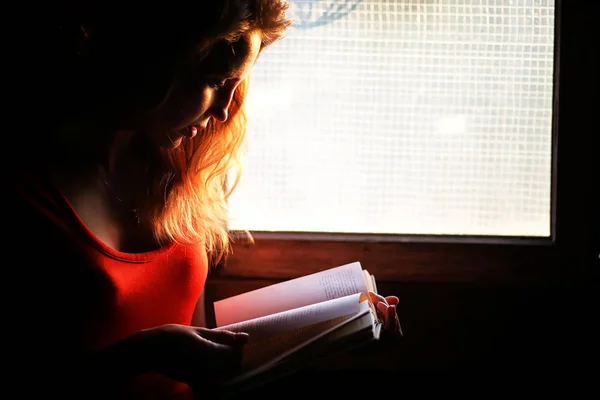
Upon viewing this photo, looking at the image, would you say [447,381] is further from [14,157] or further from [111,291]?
[14,157]

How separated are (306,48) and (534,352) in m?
0.69

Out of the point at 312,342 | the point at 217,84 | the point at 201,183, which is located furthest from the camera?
the point at 201,183

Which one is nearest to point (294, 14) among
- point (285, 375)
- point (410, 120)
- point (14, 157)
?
point (410, 120)

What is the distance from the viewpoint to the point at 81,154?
2.49ft

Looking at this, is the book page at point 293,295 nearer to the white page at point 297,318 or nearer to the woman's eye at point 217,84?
the white page at point 297,318

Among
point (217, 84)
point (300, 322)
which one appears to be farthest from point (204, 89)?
point (300, 322)

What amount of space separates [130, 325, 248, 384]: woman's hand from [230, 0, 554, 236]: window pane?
40 cm

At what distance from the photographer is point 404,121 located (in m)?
1.01

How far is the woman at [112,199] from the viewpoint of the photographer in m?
0.64

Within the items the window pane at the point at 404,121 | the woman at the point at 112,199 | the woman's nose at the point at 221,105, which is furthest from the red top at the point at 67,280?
the window pane at the point at 404,121

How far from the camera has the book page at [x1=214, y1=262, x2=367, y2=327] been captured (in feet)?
2.67

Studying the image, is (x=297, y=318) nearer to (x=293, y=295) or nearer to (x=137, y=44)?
(x=293, y=295)

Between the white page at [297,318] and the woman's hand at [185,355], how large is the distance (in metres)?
0.04

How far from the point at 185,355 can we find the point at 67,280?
0.17 meters
